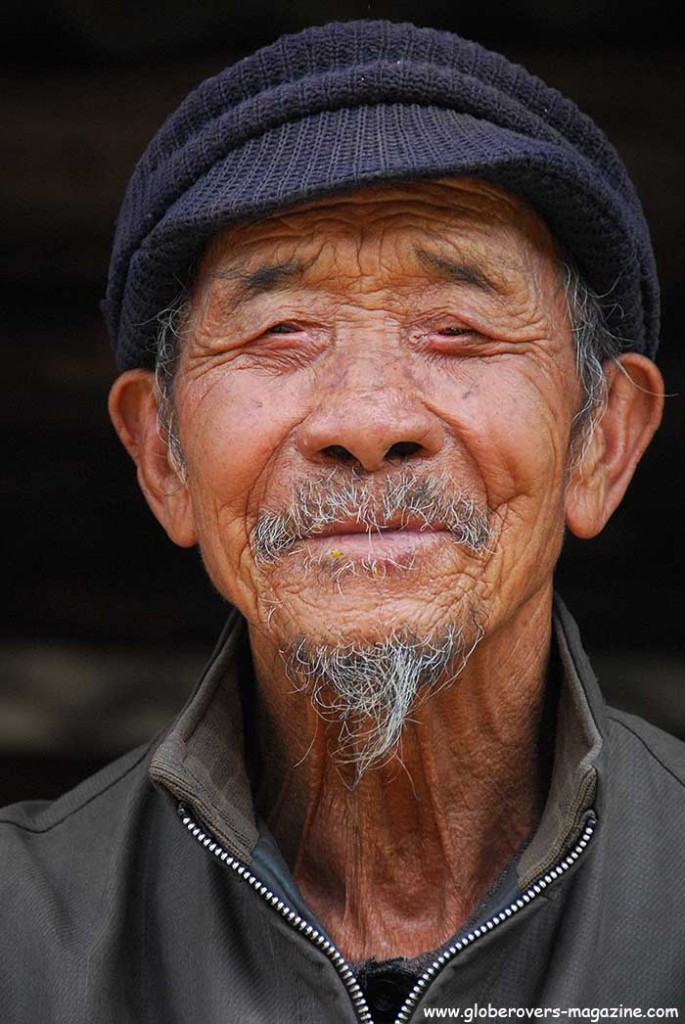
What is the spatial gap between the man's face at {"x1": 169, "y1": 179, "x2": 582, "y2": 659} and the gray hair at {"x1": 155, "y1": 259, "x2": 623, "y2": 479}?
2.0 inches

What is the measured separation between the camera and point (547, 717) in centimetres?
241

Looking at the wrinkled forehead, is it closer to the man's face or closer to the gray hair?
the man's face

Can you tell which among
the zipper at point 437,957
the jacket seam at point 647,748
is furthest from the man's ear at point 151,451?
the jacket seam at point 647,748

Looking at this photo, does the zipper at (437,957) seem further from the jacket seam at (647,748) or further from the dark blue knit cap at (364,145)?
the dark blue knit cap at (364,145)

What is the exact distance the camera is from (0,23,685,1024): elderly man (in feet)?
6.83

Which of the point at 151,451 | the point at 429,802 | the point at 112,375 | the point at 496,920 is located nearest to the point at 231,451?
the point at 151,451

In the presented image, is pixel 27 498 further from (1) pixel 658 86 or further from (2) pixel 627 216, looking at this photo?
(2) pixel 627 216

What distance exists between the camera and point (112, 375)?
12.2 ft

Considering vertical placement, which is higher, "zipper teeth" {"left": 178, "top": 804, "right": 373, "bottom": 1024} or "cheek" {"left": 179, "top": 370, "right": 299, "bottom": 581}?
"cheek" {"left": 179, "top": 370, "right": 299, "bottom": 581}

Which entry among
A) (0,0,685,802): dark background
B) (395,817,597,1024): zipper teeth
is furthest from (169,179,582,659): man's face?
(0,0,685,802): dark background

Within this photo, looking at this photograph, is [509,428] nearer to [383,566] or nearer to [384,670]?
[383,566]

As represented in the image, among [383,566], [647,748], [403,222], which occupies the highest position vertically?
[403,222]

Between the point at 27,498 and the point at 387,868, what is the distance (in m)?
1.96

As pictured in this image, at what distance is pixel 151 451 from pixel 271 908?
83 centimetres
